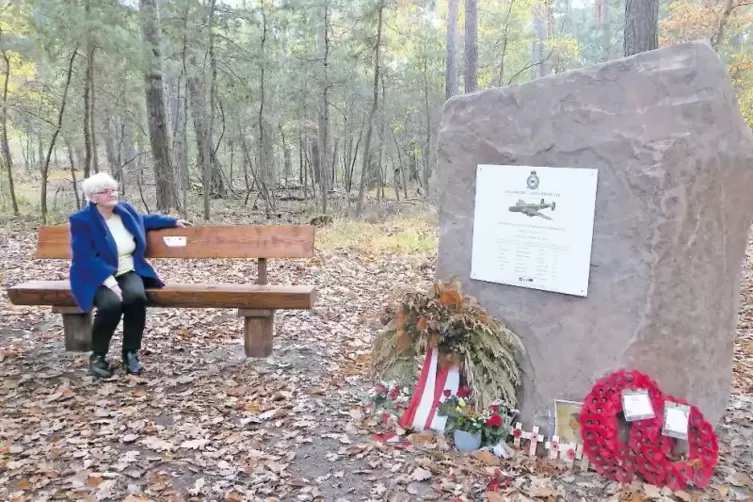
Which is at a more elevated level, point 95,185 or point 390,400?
point 95,185

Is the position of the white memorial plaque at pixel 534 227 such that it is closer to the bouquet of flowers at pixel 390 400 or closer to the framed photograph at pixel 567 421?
the framed photograph at pixel 567 421

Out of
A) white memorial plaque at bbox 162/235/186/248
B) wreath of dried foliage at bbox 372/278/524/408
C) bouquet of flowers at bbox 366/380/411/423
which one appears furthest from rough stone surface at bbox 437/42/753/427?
white memorial plaque at bbox 162/235/186/248

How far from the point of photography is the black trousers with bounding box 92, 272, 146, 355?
406 centimetres

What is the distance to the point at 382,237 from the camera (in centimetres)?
963

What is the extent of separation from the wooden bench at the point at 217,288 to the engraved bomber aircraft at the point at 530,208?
1.69 m

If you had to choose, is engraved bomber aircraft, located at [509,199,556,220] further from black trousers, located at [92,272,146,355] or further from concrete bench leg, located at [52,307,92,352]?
concrete bench leg, located at [52,307,92,352]

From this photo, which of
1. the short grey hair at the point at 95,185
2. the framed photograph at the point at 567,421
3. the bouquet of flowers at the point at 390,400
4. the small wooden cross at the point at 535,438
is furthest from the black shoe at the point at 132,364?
the framed photograph at the point at 567,421

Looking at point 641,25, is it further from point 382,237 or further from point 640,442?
point 640,442

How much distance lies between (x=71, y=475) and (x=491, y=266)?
257 cm

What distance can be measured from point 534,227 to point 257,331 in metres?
2.32

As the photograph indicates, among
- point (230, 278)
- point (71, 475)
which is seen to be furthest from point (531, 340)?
point (230, 278)

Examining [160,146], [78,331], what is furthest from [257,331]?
[160,146]

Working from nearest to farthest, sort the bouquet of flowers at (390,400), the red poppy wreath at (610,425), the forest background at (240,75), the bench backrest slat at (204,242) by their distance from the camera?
the red poppy wreath at (610,425) → the bouquet of flowers at (390,400) → the bench backrest slat at (204,242) → the forest background at (240,75)

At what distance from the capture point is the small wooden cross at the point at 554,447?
3.12 metres
